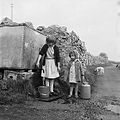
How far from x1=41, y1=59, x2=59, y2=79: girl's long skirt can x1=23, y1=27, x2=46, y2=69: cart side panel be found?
851mm

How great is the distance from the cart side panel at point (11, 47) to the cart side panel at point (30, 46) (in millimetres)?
200

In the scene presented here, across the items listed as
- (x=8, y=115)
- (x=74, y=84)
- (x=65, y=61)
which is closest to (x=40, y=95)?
(x=74, y=84)

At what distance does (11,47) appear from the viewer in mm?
8664

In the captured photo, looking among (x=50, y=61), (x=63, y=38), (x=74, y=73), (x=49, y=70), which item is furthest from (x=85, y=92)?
(x=63, y=38)

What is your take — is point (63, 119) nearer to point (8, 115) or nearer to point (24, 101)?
point (8, 115)

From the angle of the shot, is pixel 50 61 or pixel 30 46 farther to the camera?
pixel 30 46

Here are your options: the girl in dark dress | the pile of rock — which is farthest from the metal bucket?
the pile of rock

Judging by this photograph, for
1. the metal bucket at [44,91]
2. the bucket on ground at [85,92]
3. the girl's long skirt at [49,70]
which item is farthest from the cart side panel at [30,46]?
the bucket on ground at [85,92]

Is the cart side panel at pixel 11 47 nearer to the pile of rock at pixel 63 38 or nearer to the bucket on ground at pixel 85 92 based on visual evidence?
the bucket on ground at pixel 85 92

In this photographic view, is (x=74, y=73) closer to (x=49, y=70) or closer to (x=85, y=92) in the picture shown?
(x=85, y=92)

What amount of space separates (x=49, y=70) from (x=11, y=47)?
1627 mm

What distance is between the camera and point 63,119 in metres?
5.07

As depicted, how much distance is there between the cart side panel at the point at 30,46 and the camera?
8.66 metres

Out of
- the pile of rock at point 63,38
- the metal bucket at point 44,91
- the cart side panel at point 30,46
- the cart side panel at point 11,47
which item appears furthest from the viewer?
the pile of rock at point 63,38
